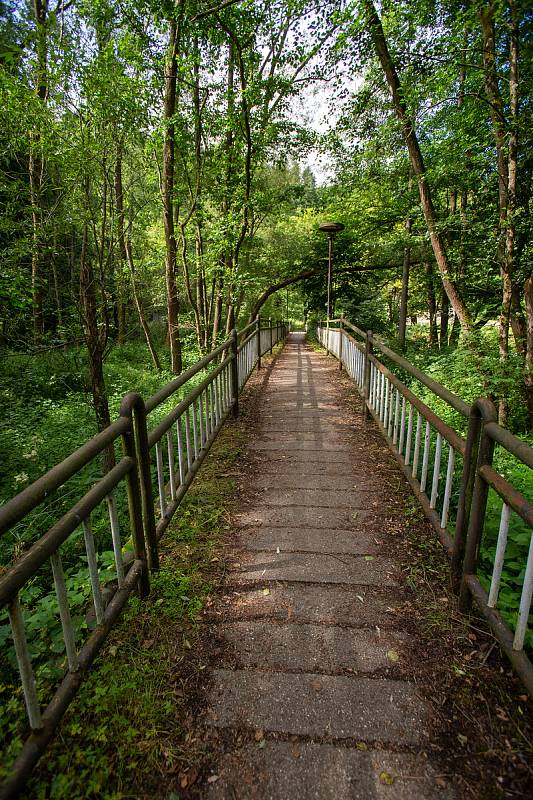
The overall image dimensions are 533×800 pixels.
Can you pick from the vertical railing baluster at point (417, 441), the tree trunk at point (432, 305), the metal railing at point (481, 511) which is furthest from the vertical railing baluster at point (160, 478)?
the tree trunk at point (432, 305)

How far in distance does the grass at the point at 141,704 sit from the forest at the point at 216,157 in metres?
0.33

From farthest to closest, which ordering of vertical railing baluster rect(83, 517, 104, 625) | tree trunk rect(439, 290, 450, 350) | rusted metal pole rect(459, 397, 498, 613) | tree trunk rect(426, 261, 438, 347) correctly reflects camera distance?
tree trunk rect(426, 261, 438, 347) < tree trunk rect(439, 290, 450, 350) < rusted metal pole rect(459, 397, 498, 613) < vertical railing baluster rect(83, 517, 104, 625)

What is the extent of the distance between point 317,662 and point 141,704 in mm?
808

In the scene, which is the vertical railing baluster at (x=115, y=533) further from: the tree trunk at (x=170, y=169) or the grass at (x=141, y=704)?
the tree trunk at (x=170, y=169)

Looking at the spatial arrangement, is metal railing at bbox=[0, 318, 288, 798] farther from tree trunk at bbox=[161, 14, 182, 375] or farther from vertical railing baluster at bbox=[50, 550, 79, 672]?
tree trunk at bbox=[161, 14, 182, 375]

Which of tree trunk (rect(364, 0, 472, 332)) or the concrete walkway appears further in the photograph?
tree trunk (rect(364, 0, 472, 332))

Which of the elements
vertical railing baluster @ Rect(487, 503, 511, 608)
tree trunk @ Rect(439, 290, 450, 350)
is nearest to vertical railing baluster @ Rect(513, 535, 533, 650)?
vertical railing baluster @ Rect(487, 503, 511, 608)

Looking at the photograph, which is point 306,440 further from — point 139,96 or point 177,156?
point 177,156

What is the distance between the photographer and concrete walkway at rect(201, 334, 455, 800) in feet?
4.68

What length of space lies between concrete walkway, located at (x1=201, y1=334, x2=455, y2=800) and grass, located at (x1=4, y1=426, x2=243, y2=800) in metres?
0.15

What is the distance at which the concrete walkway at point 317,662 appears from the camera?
1427 mm

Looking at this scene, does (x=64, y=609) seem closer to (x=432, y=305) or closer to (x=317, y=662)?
(x=317, y=662)

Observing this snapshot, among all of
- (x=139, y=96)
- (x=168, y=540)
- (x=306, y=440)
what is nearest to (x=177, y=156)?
(x=139, y=96)

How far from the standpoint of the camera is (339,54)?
8750 millimetres
